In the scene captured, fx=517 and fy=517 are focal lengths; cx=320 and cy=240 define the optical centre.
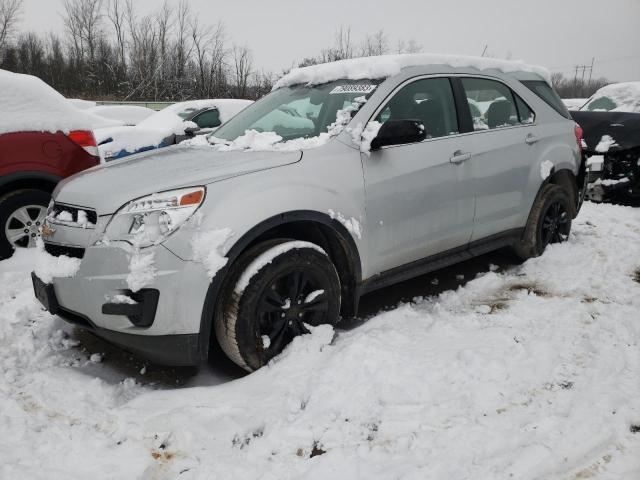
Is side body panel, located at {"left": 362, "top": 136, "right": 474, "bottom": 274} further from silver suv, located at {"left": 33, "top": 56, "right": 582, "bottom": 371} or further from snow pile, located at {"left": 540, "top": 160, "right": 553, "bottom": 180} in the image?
snow pile, located at {"left": 540, "top": 160, "right": 553, "bottom": 180}

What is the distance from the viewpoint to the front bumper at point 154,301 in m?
2.44

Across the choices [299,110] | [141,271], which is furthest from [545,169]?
[141,271]

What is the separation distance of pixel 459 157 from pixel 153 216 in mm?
2158

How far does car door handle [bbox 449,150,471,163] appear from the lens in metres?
3.58

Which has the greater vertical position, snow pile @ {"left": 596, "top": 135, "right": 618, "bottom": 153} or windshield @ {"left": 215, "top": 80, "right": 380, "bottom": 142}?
windshield @ {"left": 215, "top": 80, "right": 380, "bottom": 142}

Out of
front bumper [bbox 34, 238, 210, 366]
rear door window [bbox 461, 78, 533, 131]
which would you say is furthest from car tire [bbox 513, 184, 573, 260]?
front bumper [bbox 34, 238, 210, 366]

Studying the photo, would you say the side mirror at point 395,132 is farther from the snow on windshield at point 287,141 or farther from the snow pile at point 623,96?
the snow pile at point 623,96

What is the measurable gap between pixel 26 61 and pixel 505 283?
44.5 metres

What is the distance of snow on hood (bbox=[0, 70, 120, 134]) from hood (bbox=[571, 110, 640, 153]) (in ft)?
21.6

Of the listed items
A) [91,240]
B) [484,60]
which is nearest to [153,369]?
[91,240]

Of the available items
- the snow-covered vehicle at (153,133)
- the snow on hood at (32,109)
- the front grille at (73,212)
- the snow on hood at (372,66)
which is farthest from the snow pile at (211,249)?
the snow-covered vehicle at (153,133)

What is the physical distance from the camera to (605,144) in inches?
283

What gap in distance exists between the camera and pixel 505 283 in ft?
13.8

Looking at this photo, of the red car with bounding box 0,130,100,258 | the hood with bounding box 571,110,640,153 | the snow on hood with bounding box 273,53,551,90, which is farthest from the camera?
the hood with bounding box 571,110,640,153
